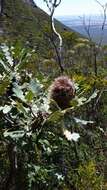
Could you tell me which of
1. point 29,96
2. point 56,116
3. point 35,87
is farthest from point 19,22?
point 56,116

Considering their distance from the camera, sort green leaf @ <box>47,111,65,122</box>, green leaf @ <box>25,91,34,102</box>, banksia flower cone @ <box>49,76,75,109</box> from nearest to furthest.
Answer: green leaf @ <box>47,111,65,122</box>, green leaf @ <box>25,91,34,102</box>, banksia flower cone @ <box>49,76,75,109</box>

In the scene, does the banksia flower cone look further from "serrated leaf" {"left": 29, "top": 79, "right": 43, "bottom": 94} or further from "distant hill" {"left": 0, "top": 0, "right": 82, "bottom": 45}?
"distant hill" {"left": 0, "top": 0, "right": 82, "bottom": 45}

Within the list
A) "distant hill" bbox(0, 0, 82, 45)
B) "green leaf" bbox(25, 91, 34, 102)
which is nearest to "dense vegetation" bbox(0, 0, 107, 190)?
"green leaf" bbox(25, 91, 34, 102)

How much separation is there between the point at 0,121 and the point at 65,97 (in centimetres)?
75

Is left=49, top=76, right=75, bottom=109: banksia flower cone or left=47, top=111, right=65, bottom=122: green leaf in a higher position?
left=49, top=76, right=75, bottom=109: banksia flower cone

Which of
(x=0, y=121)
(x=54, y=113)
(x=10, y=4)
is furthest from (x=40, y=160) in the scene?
(x=10, y=4)

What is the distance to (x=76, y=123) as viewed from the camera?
360 centimetres

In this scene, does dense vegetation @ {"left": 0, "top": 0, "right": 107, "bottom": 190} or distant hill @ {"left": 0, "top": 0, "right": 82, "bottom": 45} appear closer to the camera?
dense vegetation @ {"left": 0, "top": 0, "right": 107, "bottom": 190}

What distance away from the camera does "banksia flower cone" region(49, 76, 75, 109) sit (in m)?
3.66

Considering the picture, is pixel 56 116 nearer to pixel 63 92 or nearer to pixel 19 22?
pixel 63 92

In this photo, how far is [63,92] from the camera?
3.69 metres

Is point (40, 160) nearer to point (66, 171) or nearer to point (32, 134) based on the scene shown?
point (66, 171)

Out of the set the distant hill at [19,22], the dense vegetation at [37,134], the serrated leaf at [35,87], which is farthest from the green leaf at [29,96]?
the distant hill at [19,22]

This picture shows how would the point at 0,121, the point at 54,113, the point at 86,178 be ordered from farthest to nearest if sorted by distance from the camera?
the point at 86,178, the point at 0,121, the point at 54,113
